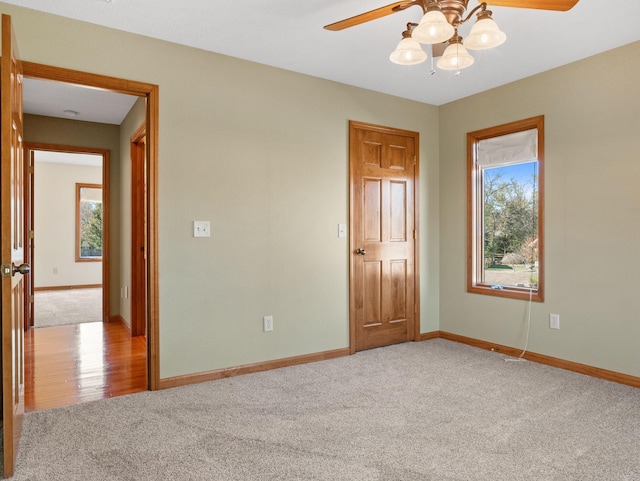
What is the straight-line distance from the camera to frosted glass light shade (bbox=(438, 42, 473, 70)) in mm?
2252

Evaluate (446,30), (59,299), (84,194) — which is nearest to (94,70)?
(446,30)

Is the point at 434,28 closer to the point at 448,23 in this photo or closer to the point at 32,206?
the point at 448,23

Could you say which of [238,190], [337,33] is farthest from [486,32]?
[238,190]

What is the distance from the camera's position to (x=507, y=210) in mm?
4180

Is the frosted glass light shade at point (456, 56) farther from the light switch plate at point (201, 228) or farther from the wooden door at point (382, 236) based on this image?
the light switch plate at point (201, 228)

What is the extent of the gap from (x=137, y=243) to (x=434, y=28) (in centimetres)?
404

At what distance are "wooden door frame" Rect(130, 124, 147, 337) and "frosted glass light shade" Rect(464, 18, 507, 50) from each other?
3.86 metres

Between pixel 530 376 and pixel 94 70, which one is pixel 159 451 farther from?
pixel 530 376

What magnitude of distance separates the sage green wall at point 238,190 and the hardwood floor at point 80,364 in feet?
1.73

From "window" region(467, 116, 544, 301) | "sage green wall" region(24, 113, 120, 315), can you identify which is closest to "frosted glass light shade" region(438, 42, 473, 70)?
"window" region(467, 116, 544, 301)

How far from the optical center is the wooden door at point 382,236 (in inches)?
161

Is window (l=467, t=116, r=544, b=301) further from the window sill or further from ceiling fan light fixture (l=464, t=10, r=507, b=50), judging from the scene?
ceiling fan light fixture (l=464, t=10, r=507, b=50)

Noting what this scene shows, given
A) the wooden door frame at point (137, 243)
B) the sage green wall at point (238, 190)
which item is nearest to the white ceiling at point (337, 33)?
the sage green wall at point (238, 190)

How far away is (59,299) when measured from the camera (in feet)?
23.6
